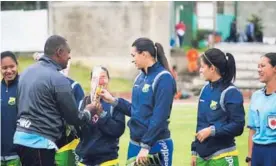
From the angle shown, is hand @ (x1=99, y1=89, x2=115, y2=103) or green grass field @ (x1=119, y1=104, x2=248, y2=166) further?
green grass field @ (x1=119, y1=104, x2=248, y2=166)

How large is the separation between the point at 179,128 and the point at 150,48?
825cm

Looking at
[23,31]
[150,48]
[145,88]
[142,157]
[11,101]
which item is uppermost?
[150,48]

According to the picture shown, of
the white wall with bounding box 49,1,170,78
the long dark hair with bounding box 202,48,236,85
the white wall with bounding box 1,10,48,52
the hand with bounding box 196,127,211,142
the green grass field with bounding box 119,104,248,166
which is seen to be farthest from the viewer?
the white wall with bounding box 49,1,170,78

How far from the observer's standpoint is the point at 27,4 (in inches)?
962

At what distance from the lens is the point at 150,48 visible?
6.91 metres

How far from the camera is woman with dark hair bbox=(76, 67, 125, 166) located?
7.27m

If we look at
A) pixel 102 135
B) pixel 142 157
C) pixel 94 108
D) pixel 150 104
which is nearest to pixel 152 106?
pixel 150 104

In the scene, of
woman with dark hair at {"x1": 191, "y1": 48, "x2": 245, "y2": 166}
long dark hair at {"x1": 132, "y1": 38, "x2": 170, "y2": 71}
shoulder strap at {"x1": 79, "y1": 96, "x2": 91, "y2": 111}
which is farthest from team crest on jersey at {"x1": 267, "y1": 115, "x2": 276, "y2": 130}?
shoulder strap at {"x1": 79, "y1": 96, "x2": 91, "y2": 111}

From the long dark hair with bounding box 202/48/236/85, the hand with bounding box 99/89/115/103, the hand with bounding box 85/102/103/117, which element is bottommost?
the hand with bounding box 85/102/103/117

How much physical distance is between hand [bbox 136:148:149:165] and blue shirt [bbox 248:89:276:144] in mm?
1007

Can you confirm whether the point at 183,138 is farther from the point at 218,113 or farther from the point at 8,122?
the point at 218,113

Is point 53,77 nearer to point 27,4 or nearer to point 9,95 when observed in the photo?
point 9,95

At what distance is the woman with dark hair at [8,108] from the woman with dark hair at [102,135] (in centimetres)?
66

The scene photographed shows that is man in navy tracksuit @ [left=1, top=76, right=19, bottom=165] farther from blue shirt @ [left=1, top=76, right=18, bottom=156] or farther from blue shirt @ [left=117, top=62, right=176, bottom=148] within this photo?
blue shirt @ [left=117, top=62, right=176, bottom=148]
